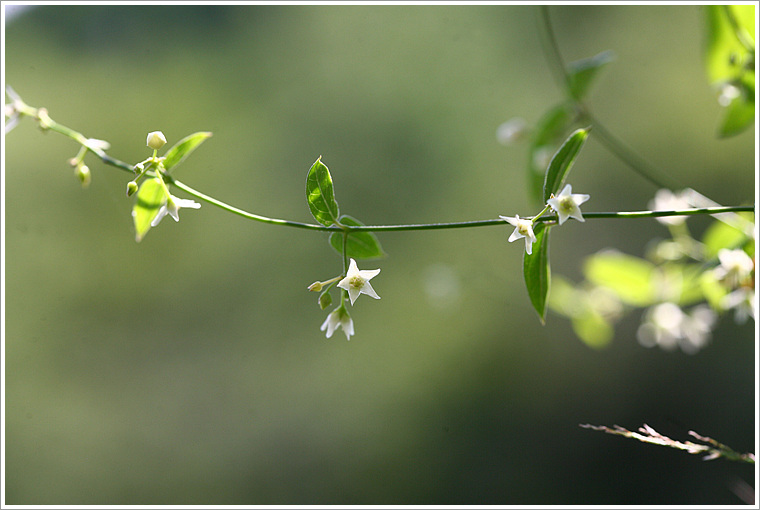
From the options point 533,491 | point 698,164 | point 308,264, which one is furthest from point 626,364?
point 308,264

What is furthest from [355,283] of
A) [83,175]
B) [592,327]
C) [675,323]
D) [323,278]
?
[323,278]

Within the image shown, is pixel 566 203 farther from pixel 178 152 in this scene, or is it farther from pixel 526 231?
pixel 178 152

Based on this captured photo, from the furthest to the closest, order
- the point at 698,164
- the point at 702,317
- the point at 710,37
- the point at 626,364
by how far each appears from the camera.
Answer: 1. the point at 626,364
2. the point at 698,164
3. the point at 702,317
4. the point at 710,37

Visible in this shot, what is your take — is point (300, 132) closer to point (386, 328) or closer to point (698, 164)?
point (386, 328)

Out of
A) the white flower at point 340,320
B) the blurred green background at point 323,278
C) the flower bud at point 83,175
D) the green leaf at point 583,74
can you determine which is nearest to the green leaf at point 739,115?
the green leaf at point 583,74

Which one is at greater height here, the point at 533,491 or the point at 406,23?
the point at 406,23

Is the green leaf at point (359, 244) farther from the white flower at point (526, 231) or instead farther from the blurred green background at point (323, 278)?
the blurred green background at point (323, 278)

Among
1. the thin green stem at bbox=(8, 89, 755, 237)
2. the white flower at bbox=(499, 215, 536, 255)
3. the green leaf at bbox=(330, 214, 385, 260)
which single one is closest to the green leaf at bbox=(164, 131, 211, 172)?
the thin green stem at bbox=(8, 89, 755, 237)
